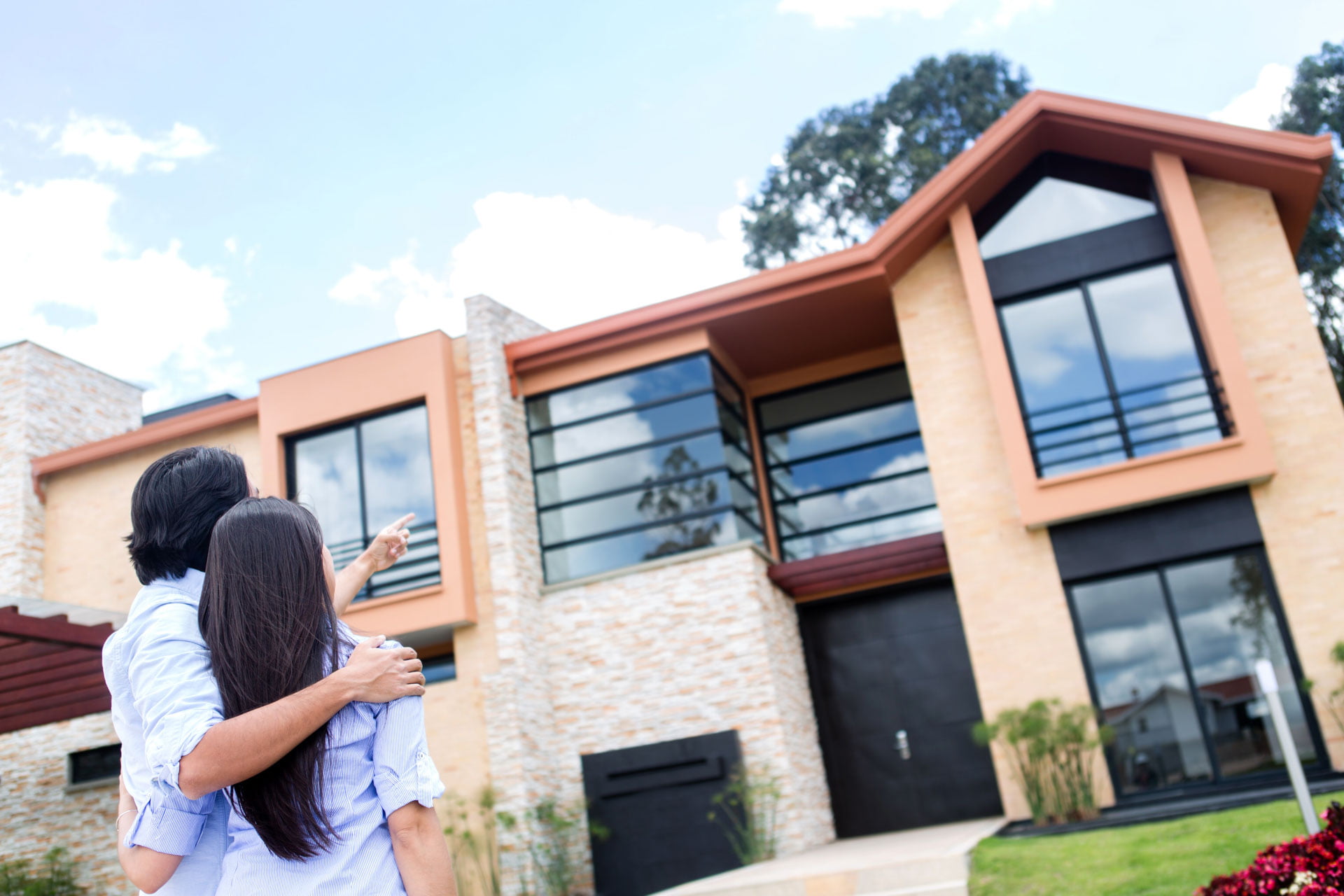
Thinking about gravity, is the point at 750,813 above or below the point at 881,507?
below

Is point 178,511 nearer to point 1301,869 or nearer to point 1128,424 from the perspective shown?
point 1301,869

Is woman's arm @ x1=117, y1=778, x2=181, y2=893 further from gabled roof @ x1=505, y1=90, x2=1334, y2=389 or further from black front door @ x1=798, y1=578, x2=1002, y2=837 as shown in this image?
black front door @ x1=798, y1=578, x2=1002, y2=837

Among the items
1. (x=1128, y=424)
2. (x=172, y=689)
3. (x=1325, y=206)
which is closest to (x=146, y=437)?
(x=1128, y=424)

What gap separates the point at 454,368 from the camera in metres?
12.9

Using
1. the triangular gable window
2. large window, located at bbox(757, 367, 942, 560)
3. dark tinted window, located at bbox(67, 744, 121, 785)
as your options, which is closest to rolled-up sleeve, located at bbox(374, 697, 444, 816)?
the triangular gable window

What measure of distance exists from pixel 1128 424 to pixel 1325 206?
1361 centimetres

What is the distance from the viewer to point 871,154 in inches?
1094

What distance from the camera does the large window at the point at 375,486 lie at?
1241 centimetres

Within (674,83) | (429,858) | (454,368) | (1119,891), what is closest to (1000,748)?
(1119,891)

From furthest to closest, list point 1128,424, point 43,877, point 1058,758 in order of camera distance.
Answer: point 43,877, point 1128,424, point 1058,758

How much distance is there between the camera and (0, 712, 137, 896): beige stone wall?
1280 centimetres

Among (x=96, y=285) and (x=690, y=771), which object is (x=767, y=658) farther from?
(x=96, y=285)

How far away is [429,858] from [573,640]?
34.4ft

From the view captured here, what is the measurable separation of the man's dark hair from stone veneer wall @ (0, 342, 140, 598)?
1428 cm
